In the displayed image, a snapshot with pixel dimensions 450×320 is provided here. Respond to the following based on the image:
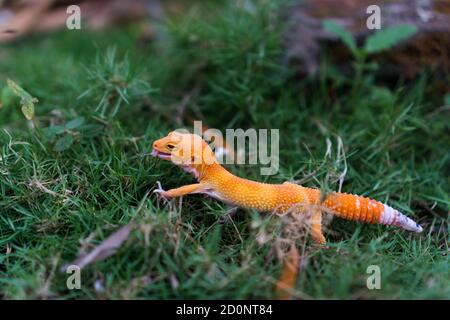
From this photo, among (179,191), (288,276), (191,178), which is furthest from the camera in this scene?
(191,178)

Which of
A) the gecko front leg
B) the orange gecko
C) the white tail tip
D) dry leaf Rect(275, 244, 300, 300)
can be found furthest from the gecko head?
the white tail tip

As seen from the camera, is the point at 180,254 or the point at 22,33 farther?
the point at 22,33

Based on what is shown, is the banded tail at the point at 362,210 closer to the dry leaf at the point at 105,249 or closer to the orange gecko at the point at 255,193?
the orange gecko at the point at 255,193

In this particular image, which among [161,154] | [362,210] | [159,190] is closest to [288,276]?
[362,210]

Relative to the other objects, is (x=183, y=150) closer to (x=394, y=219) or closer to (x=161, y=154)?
(x=161, y=154)
